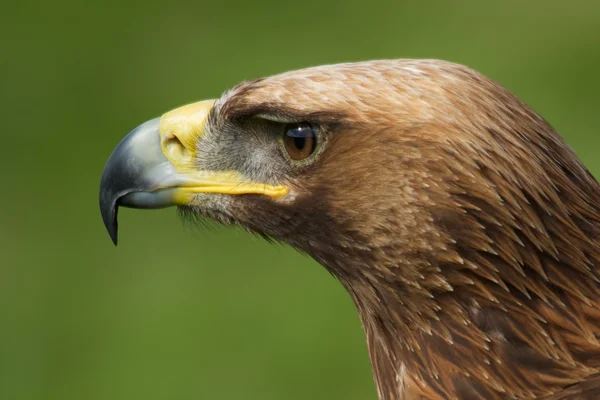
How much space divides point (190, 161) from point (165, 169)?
0.07m

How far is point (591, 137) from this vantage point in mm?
7328

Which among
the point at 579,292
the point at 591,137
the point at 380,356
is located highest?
the point at 579,292

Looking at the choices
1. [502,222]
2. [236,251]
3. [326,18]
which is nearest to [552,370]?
[502,222]

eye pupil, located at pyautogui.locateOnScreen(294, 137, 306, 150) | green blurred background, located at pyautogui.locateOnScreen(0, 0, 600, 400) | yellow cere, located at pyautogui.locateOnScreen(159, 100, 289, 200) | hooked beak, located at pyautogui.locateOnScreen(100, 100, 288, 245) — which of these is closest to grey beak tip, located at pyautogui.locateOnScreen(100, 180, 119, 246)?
hooked beak, located at pyautogui.locateOnScreen(100, 100, 288, 245)

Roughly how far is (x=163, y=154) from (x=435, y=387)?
89cm

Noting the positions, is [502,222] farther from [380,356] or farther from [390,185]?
[380,356]

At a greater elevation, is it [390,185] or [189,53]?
[390,185]

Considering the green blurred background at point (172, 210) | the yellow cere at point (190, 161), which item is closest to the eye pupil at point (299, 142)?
the yellow cere at point (190, 161)

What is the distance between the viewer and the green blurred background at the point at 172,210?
5.85m

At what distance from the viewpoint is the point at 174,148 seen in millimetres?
2922

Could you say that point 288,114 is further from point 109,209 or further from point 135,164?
point 109,209

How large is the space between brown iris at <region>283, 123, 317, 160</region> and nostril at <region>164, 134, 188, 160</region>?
293 millimetres

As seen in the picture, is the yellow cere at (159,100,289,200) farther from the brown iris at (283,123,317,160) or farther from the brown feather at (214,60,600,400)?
the brown feather at (214,60,600,400)

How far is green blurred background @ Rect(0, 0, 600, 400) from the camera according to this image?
5.85 meters
